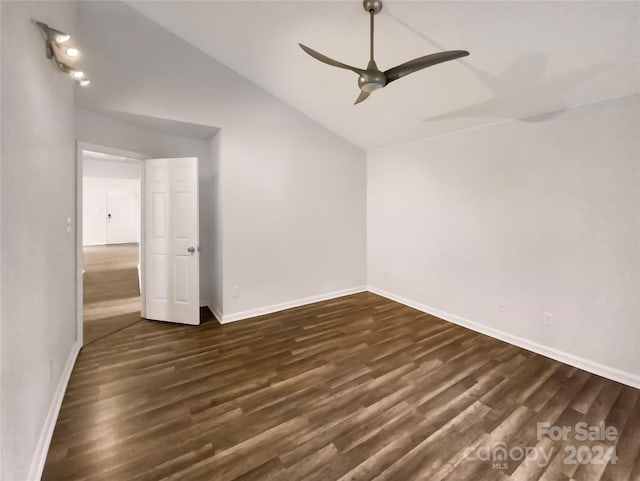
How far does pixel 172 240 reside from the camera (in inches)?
143

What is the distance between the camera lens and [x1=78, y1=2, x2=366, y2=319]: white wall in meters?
2.88

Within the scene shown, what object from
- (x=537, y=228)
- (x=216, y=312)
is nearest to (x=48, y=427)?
(x=216, y=312)

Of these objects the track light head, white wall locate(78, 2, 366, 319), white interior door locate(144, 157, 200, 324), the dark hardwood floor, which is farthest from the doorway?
the track light head

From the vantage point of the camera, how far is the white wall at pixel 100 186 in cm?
903

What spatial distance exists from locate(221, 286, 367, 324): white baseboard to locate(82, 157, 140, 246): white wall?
26.3ft

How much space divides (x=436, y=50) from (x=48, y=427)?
157 inches

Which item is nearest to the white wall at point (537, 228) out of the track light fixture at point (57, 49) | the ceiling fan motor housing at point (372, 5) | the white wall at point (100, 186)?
the ceiling fan motor housing at point (372, 5)

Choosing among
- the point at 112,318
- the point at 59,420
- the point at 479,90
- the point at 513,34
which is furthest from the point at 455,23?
the point at 112,318

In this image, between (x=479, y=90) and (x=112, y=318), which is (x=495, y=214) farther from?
(x=112, y=318)

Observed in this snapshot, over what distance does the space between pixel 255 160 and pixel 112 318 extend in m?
2.84

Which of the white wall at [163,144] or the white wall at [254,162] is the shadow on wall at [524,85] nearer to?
the white wall at [254,162]

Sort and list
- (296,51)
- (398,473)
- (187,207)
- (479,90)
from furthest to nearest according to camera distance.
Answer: (187,207), (296,51), (479,90), (398,473)

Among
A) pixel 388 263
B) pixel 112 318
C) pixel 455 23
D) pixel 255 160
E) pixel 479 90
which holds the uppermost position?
pixel 455 23

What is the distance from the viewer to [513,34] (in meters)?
2.06
